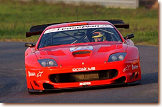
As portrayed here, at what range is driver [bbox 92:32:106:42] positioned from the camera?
1006 centimetres

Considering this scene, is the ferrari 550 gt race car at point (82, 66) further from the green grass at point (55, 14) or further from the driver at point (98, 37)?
the green grass at point (55, 14)

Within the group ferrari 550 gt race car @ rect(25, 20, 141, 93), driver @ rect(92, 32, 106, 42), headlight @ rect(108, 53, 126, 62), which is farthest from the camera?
driver @ rect(92, 32, 106, 42)

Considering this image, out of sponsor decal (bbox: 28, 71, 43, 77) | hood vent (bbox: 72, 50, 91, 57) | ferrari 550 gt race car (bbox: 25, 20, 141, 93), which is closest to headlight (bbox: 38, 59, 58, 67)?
ferrari 550 gt race car (bbox: 25, 20, 141, 93)

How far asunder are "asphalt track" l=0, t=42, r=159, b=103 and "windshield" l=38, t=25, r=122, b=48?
99 centimetres

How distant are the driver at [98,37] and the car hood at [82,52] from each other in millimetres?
315

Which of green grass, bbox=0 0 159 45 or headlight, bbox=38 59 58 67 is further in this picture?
green grass, bbox=0 0 159 45

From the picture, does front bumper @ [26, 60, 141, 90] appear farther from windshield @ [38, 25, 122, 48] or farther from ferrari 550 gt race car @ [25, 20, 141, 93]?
windshield @ [38, 25, 122, 48]

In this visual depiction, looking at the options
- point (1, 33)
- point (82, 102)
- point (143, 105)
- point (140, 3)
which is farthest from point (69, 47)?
point (140, 3)

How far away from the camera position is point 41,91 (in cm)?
897

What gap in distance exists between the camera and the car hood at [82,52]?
8812 mm

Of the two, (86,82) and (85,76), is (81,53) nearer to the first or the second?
(85,76)

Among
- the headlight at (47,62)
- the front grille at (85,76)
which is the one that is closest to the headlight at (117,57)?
the front grille at (85,76)

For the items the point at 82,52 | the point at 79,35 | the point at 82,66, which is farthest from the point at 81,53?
the point at 79,35

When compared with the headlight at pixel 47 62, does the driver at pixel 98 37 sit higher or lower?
higher
